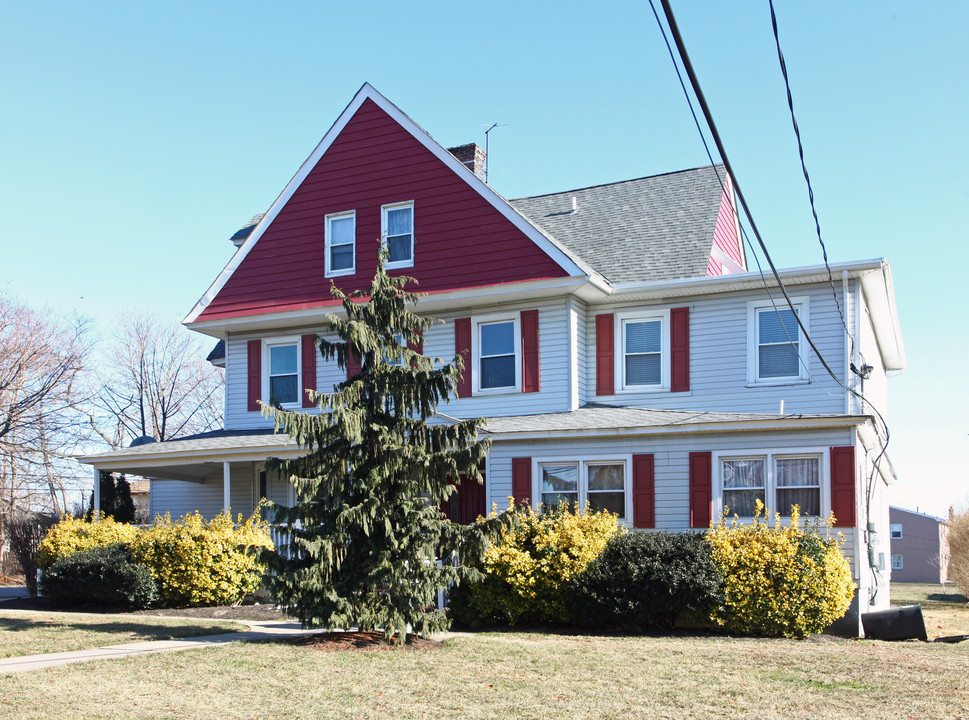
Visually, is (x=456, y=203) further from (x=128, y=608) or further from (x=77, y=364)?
(x=77, y=364)

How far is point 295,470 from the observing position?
13086mm

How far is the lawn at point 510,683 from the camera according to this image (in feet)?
29.3

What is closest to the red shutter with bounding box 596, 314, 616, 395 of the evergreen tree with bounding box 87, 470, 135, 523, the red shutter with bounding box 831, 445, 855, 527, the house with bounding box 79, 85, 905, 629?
the house with bounding box 79, 85, 905, 629

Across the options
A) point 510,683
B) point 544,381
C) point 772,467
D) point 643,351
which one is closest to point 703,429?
point 772,467

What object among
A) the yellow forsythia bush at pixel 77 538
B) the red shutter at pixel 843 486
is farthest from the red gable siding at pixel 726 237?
the yellow forsythia bush at pixel 77 538

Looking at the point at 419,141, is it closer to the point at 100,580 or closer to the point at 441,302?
the point at 441,302

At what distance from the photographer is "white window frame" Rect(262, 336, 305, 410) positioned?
22.6 metres

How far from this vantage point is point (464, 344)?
A: 21.0 meters

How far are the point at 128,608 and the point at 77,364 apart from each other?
76.7 feet

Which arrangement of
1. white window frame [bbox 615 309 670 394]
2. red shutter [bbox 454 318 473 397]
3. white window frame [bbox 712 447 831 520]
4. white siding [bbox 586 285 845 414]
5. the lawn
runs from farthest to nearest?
1. red shutter [bbox 454 318 473 397]
2. white window frame [bbox 615 309 670 394]
3. white siding [bbox 586 285 845 414]
4. white window frame [bbox 712 447 831 520]
5. the lawn

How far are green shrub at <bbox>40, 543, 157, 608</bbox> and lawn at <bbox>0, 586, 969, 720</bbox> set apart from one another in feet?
20.8

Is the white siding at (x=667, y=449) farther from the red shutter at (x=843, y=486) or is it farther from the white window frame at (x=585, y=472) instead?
the red shutter at (x=843, y=486)

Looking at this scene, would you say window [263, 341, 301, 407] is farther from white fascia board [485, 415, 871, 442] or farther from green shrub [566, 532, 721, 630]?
green shrub [566, 532, 721, 630]

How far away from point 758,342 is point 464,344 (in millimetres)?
5970
